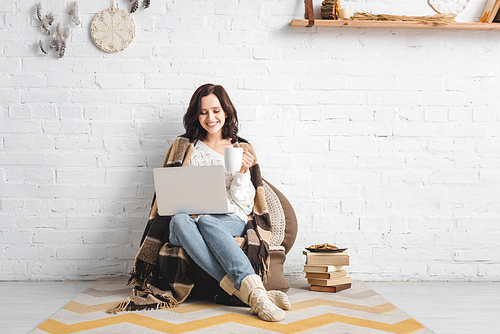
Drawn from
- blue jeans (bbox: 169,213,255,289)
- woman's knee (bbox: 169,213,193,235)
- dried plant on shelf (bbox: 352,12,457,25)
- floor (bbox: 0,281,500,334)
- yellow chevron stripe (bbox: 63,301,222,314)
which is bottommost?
floor (bbox: 0,281,500,334)

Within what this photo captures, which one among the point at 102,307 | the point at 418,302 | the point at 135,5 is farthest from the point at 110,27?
the point at 418,302

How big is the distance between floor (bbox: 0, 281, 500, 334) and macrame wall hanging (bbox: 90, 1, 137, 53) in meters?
1.51

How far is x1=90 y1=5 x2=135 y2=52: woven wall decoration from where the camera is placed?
2.73 meters

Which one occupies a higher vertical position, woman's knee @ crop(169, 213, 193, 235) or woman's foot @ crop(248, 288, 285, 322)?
woman's knee @ crop(169, 213, 193, 235)

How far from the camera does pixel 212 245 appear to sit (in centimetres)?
206

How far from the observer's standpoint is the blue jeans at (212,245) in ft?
6.51

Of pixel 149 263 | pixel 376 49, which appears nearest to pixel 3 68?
pixel 149 263

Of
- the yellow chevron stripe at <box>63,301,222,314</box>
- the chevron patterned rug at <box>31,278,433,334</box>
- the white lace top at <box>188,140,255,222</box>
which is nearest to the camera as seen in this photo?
the chevron patterned rug at <box>31,278,433,334</box>

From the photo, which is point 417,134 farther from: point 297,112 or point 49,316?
point 49,316

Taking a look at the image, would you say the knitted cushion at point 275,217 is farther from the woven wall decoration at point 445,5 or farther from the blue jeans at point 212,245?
the woven wall decoration at point 445,5

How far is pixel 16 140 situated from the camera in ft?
9.02

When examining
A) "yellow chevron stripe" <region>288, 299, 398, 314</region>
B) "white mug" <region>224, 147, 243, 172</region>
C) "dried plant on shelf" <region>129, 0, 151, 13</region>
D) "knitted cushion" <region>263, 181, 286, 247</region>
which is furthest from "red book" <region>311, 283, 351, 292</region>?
"dried plant on shelf" <region>129, 0, 151, 13</region>

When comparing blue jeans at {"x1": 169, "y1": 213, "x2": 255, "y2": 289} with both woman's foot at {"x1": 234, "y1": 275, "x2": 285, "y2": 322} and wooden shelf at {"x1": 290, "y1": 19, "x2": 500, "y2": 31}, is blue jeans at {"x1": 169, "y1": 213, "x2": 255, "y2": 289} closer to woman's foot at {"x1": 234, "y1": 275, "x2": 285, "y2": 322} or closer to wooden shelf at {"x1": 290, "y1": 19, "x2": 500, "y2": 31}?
woman's foot at {"x1": 234, "y1": 275, "x2": 285, "y2": 322}

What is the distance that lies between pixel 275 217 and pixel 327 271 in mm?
415
